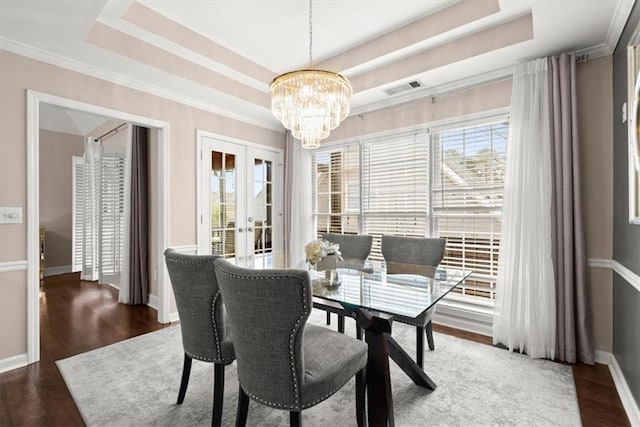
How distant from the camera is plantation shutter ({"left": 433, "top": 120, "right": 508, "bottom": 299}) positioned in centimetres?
307

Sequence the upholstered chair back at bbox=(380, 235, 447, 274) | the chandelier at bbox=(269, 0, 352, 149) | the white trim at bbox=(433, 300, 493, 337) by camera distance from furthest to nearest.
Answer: the white trim at bbox=(433, 300, 493, 337)
the upholstered chair back at bbox=(380, 235, 447, 274)
the chandelier at bbox=(269, 0, 352, 149)

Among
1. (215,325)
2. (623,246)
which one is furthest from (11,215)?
(623,246)

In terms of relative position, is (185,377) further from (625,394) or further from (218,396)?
(625,394)

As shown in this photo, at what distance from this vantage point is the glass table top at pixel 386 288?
1.67 meters

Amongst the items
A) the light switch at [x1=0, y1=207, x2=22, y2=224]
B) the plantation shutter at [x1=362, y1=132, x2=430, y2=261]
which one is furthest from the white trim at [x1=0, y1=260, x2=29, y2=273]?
the plantation shutter at [x1=362, y1=132, x2=430, y2=261]

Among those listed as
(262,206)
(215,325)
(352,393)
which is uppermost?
(262,206)

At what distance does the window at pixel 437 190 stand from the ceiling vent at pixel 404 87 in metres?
0.48

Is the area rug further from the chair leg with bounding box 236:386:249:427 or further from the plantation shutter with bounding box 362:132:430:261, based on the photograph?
the plantation shutter with bounding box 362:132:430:261

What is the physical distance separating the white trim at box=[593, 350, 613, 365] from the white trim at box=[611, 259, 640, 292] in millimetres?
689

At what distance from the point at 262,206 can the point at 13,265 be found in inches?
107

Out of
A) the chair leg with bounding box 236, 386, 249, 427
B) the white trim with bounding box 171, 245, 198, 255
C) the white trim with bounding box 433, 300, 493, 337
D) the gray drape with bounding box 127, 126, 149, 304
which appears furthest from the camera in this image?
the gray drape with bounding box 127, 126, 149, 304

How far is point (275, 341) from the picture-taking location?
127cm

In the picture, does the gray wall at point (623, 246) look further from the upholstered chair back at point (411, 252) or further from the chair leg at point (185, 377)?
the chair leg at point (185, 377)

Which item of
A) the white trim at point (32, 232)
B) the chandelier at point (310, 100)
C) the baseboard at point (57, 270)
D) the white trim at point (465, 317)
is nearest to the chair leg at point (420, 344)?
the white trim at point (465, 317)
